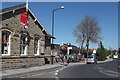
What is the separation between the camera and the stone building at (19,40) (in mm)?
17891

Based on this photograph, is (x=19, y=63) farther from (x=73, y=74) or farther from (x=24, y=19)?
(x=73, y=74)


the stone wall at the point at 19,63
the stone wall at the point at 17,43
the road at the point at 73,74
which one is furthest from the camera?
the stone wall at the point at 17,43

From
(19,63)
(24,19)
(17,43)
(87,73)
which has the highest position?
(24,19)

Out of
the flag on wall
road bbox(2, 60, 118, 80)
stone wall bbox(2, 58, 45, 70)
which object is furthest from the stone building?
road bbox(2, 60, 118, 80)

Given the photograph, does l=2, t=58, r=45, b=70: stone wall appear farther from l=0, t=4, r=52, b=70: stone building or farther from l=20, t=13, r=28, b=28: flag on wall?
l=20, t=13, r=28, b=28: flag on wall

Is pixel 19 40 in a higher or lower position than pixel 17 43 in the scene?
higher

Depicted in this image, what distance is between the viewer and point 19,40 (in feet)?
64.7

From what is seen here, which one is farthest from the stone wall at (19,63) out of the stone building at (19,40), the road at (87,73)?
the road at (87,73)

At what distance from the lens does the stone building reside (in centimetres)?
1789

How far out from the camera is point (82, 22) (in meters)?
60.8

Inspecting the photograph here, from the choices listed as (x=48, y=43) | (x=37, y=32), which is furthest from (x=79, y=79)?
(x=48, y=43)

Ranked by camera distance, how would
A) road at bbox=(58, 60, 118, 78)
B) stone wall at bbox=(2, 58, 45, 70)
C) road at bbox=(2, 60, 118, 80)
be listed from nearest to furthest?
road at bbox=(2, 60, 118, 80) < road at bbox=(58, 60, 118, 78) < stone wall at bbox=(2, 58, 45, 70)

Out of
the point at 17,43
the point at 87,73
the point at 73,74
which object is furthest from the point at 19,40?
the point at 87,73

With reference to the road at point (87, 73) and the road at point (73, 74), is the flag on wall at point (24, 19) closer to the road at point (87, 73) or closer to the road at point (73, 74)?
the road at point (73, 74)
